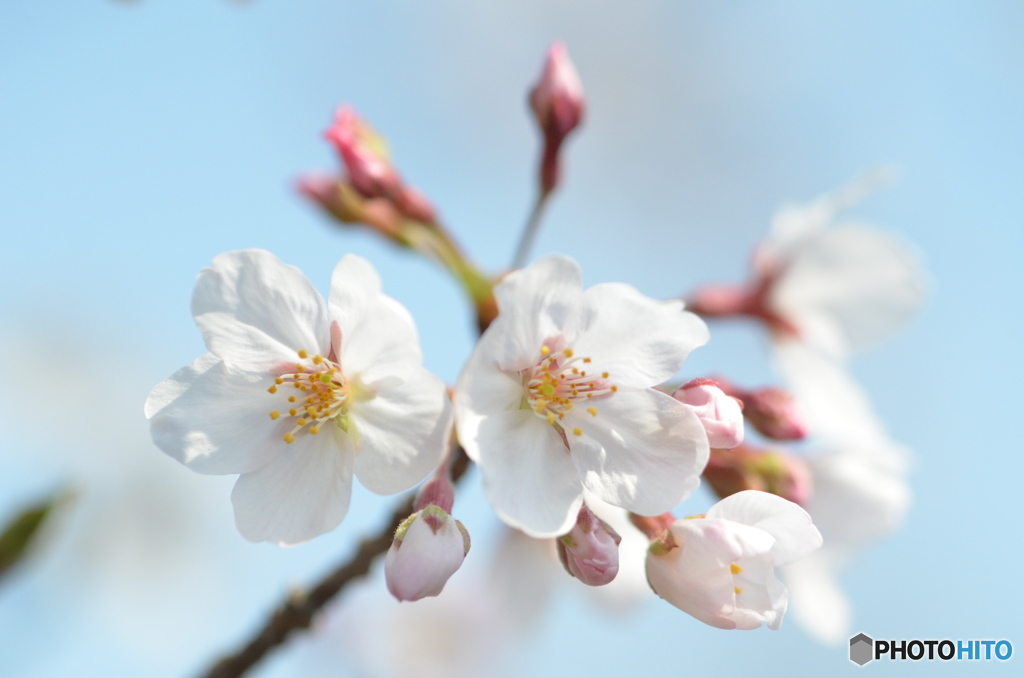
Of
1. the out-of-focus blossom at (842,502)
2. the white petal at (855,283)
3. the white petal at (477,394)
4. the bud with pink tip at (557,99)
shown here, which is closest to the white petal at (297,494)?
the white petal at (477,394)

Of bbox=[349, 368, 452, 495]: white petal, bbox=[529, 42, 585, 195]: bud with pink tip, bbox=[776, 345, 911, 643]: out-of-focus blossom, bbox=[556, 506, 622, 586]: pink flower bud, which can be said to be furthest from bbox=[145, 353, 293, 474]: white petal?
bbox=[776, 345, 911, 643]: out-of-focus blossom

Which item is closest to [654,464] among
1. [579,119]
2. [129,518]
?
[579,119]

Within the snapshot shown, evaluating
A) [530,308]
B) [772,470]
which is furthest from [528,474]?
[772,470]

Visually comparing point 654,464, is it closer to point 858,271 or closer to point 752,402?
point 752,402

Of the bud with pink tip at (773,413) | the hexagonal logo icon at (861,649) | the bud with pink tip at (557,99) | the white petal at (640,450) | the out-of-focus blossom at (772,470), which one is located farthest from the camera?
the bud with pink tip at (557,99)

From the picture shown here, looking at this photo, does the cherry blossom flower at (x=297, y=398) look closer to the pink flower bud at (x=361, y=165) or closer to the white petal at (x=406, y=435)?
the white petal at (x=406, y=435)

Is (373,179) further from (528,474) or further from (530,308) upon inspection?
(528,474)

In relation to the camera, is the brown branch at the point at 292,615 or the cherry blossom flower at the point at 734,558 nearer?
the cherry blossom flower at the point at 734,558
